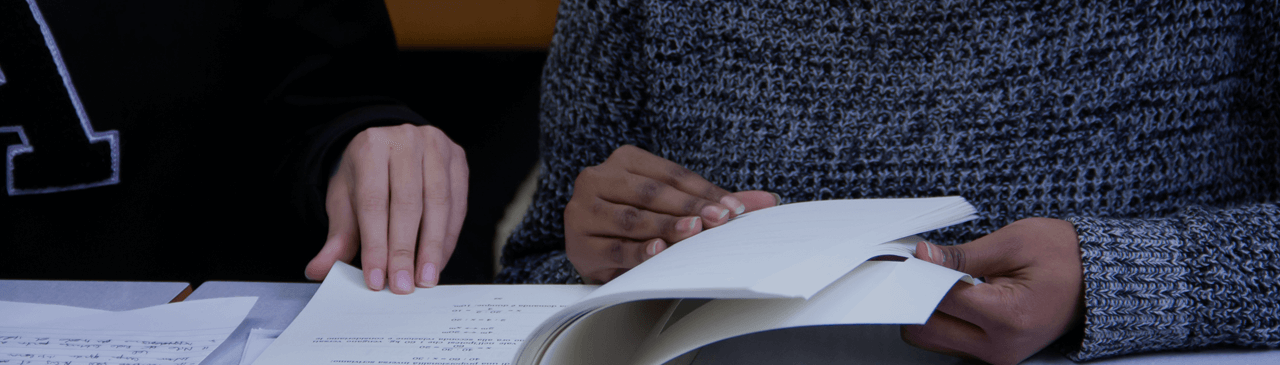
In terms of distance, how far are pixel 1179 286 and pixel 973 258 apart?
12 cm

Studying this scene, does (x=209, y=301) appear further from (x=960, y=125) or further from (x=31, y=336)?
(x=960, y=125)

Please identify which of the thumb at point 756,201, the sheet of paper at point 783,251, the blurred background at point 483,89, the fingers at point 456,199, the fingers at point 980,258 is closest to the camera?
the sheet of paper at point 783,251

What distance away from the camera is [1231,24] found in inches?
21.1

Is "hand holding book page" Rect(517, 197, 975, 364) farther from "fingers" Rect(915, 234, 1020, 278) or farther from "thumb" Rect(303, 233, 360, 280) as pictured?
"thumb" Rect(303, 233, 360, 280)

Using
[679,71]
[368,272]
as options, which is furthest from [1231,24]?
[368,272]

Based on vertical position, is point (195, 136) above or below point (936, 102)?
below

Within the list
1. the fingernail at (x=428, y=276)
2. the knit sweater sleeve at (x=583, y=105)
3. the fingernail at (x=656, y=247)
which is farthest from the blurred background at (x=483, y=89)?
the fingernail at (x=656, y=247)

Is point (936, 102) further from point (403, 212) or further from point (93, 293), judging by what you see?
point (93, 293)

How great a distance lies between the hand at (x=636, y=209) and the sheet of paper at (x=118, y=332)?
0.82 ft

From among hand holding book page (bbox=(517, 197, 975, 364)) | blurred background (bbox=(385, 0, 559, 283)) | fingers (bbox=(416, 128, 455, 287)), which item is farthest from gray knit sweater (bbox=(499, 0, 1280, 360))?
blurred background (bbox=(385, 0, 559, 283))

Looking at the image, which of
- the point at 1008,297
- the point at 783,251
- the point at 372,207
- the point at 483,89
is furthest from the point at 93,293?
the point at 483,89

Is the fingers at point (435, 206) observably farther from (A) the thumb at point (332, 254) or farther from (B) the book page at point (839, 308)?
(B) the book page at point (839, 308)

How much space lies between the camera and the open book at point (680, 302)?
11.3 inches

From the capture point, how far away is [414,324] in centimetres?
44
